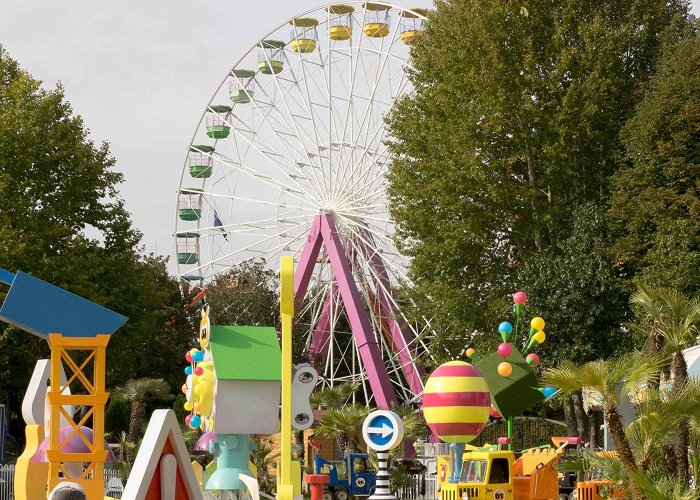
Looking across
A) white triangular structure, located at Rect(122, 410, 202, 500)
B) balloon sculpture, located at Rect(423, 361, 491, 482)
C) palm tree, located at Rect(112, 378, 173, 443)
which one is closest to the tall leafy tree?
palm tree, located at Rect(112, 378, 173, 443)

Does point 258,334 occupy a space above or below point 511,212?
below

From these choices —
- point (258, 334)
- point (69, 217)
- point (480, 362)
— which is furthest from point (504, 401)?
point (69, 217)

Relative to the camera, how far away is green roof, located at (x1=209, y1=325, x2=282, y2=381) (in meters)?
20.0

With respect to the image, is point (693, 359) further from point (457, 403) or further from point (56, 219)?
point (56, 219)

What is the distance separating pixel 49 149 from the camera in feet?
118

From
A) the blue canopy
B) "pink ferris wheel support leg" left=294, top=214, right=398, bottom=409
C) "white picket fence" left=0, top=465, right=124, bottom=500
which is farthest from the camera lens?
"pink ferris wheel support leg" left=294, top=214, right=398, bottom=409

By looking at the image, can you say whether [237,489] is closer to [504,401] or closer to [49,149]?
[504,401]

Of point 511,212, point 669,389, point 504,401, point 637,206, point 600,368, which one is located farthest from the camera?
point 511,212

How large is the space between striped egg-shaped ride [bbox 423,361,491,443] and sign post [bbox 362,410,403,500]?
4329 mm

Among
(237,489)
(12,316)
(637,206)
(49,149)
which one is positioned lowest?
(237,489)

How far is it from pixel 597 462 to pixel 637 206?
15786 millimetres

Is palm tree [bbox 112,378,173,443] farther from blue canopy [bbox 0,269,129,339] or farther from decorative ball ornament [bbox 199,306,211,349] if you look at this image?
blue canopy [bbox 0,269,129,339]

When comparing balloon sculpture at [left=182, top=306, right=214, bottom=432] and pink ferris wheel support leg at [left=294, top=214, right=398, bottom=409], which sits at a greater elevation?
pink ferris wheel support leg at [left=294, top=214, right=398, bottom=409]

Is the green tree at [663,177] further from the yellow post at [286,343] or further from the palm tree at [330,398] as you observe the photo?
the yellow post at [286,343]
